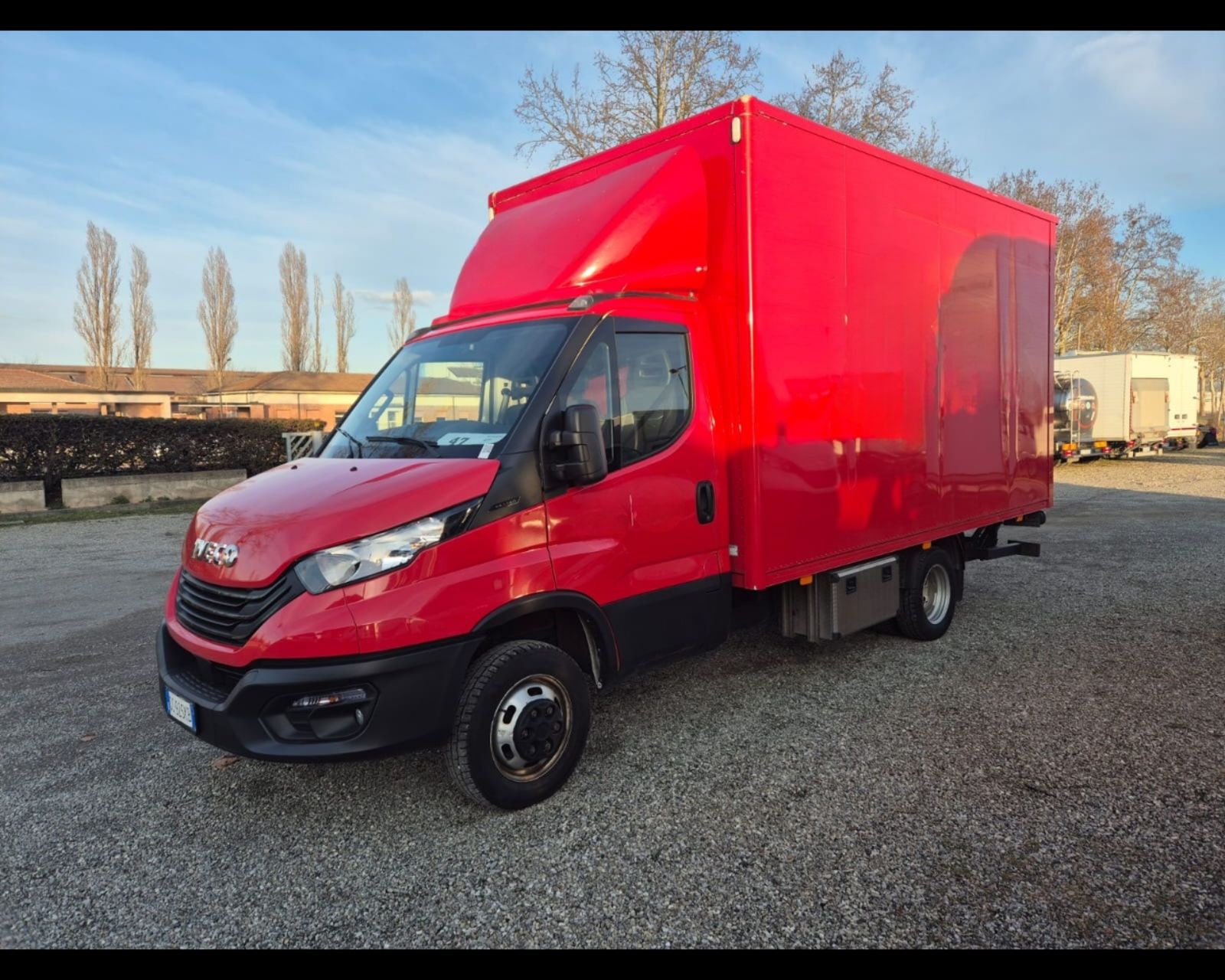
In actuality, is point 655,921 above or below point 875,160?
below

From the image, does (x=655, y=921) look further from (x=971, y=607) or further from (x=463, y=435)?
(x=971, y=607)

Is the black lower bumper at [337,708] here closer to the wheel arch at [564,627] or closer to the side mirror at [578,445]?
the wheel arch at [564,627]

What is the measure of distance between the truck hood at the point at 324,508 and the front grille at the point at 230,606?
49 mm

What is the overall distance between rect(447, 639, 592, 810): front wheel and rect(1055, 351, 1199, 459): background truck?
2383cm

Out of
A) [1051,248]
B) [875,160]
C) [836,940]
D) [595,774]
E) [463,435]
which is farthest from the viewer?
[1051,248]

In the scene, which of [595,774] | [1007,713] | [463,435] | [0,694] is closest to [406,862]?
[595,774]

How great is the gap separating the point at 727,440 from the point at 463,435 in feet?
5.12

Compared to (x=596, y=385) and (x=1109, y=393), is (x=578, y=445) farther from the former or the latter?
(x=1109, y=393)

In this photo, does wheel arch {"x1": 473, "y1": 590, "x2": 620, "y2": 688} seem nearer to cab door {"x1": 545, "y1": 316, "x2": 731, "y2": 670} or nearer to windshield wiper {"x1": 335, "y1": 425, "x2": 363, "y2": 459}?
cab door {"x1": 545, "y1": 316, "x2": 731, "y2": 670}

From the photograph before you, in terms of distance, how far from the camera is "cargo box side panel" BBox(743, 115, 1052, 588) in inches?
175

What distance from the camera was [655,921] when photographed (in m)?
2.79

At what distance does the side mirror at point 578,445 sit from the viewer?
3498 mm

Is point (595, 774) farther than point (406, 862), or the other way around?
point (595, 774)

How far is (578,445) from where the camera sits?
3506 mm
